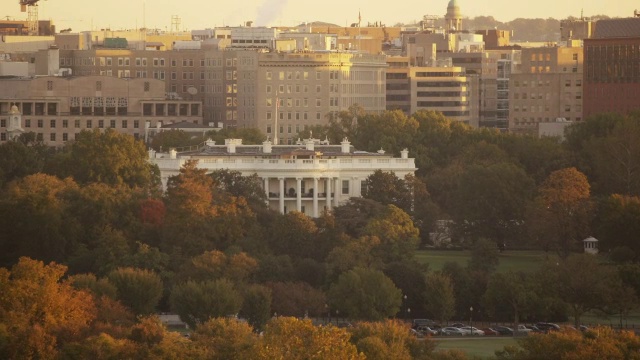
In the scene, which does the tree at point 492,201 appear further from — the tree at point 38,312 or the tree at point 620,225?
the tree at point 38,312

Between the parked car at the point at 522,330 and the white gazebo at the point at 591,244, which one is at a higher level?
the white gazebo at the point at 591,244

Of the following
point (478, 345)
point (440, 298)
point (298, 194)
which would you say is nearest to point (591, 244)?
point (298, 194)

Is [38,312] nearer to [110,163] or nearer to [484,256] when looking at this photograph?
[484,256]

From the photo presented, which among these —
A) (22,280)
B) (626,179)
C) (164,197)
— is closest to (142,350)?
(22,280)

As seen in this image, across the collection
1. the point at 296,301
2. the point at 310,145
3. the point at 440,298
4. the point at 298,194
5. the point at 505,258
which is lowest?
the point at 505,258

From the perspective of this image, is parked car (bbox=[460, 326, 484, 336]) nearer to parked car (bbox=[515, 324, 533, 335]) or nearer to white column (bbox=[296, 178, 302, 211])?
parked car (bbox=[515, 324, 533, 335])

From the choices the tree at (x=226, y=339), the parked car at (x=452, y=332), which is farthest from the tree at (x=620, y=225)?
the tree at (x=226, y=339)

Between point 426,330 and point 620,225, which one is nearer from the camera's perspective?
point 426,330

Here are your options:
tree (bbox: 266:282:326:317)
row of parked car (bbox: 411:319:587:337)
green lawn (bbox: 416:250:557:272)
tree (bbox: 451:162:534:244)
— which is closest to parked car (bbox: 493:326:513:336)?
row of parked car (bbox: 411:319:587:337)
